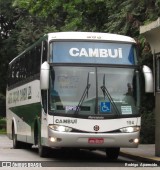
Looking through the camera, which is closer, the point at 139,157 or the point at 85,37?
the point at 85,37

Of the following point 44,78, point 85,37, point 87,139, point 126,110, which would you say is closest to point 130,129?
point 126,110

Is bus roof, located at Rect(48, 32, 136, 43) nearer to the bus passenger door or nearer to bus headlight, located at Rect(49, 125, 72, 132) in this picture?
the bus passenger door

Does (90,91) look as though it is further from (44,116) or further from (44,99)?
(44,116)

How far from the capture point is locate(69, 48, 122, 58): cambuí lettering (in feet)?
50.3

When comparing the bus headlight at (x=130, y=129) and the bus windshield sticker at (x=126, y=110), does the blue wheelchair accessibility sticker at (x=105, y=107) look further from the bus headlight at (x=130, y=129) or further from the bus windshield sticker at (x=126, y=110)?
the bus headlight at (x=130, y=129)

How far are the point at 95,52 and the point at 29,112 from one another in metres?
4.52

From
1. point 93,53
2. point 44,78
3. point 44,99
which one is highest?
point 93,53

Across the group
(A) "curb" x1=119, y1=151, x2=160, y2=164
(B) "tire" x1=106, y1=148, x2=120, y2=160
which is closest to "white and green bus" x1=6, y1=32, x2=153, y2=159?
(A) "curb" x1=119, y1=151, x2=160, y2=164

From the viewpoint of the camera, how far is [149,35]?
17203 millimetres

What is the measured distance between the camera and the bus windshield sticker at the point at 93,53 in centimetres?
1521

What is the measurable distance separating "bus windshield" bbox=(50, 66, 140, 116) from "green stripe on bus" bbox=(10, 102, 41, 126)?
6.31ft

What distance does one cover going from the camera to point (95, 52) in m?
15.4

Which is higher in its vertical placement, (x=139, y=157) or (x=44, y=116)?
(x=44, y=116)

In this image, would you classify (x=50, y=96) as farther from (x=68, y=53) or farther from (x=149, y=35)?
(x=149, y=35)
